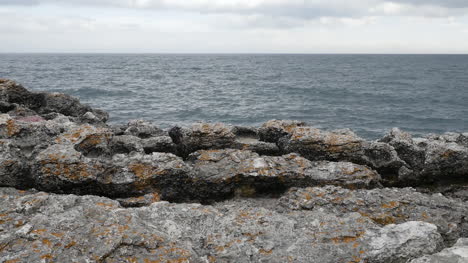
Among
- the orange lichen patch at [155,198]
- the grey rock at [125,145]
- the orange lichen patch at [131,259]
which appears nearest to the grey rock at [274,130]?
the grey rock at [125,145]

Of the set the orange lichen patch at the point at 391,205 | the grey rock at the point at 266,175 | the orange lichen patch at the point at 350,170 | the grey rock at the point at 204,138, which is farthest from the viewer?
the grey rock at the point at 204,138

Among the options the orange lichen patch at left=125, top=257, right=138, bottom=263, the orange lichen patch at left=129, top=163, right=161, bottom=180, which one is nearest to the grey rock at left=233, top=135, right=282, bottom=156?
the orange lichen patch at left=129, top=163, right=161, bottom=180

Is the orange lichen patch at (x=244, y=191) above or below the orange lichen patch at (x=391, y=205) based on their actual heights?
below

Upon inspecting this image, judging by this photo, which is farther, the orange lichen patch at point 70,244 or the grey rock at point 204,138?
the grey rock at point 204,138

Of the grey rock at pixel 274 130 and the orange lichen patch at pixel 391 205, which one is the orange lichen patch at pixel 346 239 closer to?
the orange lichen patch at pixel 391 205

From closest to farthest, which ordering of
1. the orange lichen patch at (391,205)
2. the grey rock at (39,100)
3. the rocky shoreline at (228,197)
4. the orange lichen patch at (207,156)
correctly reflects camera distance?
the rocky shoreline at (228,197), the orange lichen patch at (391,205), the orange lichen patch at (207,156), the grey rock at (39,100)

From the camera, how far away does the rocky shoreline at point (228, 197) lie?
3.90m

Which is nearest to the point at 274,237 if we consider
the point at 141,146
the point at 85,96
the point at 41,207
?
the point at 41,207

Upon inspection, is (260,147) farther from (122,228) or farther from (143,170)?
(122,228)

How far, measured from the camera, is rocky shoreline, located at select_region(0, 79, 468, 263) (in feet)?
12.8

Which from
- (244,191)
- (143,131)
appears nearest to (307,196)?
(244,191)

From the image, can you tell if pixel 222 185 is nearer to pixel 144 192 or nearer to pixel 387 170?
pixel 144 192

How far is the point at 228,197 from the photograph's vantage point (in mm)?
6102

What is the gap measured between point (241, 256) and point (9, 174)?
397cm
